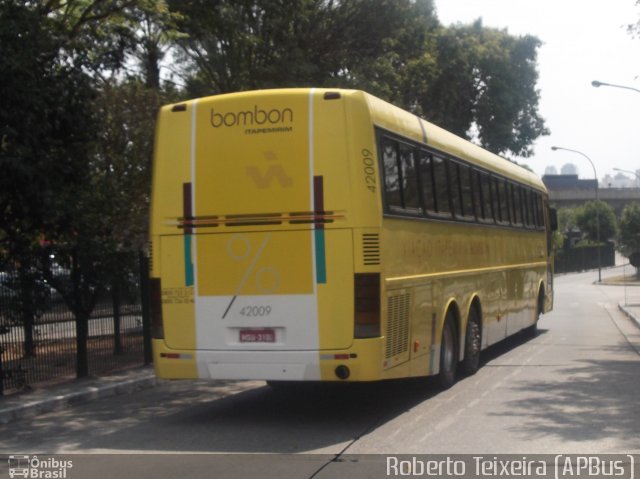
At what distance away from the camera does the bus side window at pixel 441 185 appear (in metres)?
12.6

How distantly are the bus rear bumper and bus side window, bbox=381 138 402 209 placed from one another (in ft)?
5.33

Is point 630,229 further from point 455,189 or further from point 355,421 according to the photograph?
point 355,421

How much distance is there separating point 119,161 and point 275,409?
10526mm

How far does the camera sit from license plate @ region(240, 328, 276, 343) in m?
10.2

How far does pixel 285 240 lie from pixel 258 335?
3.38 feet

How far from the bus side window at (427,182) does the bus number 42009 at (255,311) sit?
2.78m

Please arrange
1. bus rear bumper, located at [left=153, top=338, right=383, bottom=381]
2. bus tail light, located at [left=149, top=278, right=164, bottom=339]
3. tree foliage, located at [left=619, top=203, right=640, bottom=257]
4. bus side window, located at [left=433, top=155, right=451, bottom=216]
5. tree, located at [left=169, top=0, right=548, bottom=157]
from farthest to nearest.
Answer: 1. tree foliage, located at [left=619, top=203, right=640, bottom=257]
2. tree, located at [left=169, top=0, right=548, bottom=157]
3. bus side window, located at [left=433, top=155, right=451, bottom=216]
4. bus tail light, located at [left=149, top=278, right=164, bottom=339]
5. bus rear bumper, located at [left=153, top=338, right=383, bottom=381]

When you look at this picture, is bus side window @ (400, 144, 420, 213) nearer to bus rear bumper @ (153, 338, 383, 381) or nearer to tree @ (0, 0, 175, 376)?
bus rear bumper @ (153, 338, 383, 381)

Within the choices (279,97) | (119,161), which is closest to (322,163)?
(279,97)

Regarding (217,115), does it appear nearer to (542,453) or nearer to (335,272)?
(335,272)

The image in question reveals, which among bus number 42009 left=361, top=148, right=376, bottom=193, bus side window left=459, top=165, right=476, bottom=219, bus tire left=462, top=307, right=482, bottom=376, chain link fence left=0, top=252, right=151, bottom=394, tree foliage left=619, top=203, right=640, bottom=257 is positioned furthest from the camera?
tree foliage left=619, top=203, right=640, bottom=257

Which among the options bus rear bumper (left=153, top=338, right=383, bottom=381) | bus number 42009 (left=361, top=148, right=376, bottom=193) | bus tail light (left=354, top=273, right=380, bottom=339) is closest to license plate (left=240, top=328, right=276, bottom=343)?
bus rear bumper (left=153, top=338, right=383, bottom=381)

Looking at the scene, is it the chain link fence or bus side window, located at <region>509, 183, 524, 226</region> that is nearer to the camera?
the chain link fence

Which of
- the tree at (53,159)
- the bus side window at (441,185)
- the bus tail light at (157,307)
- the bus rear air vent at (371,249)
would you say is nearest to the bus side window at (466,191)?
the bus side window at (441,185)
